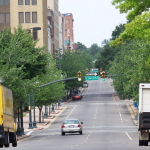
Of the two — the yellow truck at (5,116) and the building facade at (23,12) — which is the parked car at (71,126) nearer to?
the yellow truck at (5,116)

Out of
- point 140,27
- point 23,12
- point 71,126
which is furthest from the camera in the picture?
point 23,12

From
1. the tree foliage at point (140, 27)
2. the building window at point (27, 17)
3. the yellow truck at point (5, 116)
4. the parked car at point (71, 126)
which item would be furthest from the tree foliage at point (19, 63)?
the building window at point (27, 17)

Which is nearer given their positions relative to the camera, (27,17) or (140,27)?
(140,27)

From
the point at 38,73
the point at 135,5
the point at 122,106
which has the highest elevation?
the point at 135,5

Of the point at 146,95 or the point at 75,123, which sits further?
the point at 75,123

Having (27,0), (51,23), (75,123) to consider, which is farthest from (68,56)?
(75,123)

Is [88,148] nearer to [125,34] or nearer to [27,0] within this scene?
[125,34]

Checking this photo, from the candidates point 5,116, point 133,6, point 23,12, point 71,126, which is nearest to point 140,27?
point 133,6

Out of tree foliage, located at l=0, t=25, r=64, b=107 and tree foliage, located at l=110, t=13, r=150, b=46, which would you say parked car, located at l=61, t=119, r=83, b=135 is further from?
tree foliage, located at l=110, t=13, r=150, b=46

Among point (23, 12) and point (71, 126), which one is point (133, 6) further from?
point (23, 12)

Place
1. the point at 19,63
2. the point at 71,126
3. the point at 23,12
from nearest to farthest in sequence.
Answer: the point at 19,63, the point at 71,126, the point at 23,12

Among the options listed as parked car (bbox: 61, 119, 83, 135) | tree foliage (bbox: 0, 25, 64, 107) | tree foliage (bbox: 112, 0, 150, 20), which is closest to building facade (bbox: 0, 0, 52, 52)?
tree foliage (bbox: 0, 25, 64, 107)

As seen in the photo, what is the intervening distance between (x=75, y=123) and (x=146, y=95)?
25.0 metres

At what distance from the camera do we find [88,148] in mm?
31594
